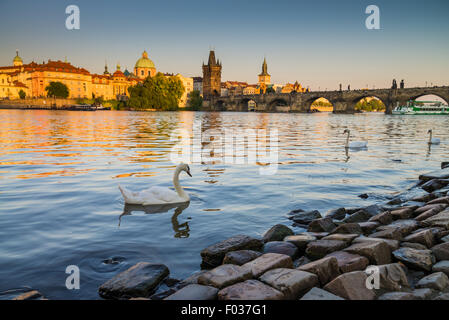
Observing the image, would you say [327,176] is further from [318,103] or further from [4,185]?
[318,103]

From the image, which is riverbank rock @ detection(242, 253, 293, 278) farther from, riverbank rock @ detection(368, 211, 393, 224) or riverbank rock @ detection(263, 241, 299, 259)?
riverbank rock @ detection(368, 211, 393, 224)

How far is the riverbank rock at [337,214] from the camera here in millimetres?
5961

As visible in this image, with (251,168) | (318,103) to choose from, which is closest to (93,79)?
(318,103)

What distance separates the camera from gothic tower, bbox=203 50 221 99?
491 feet

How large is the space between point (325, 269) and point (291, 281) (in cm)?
45

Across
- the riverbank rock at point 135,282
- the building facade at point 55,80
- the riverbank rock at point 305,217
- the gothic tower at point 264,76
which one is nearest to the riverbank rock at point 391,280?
the riverbank rock at point 135,282

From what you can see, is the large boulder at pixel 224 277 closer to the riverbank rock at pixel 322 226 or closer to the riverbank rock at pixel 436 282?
the riverbank rock at pixel 436 282

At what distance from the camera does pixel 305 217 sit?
5.82 meters

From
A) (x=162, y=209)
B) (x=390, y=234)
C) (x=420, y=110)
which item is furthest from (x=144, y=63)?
(x=390, y=234)

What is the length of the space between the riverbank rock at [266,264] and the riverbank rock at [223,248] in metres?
0.57

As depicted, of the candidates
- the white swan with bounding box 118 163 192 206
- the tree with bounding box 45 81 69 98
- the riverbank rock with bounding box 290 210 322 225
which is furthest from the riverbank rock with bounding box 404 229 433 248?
the tree with bounding box 45 81 69 98

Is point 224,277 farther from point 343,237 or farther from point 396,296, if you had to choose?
point 343,237

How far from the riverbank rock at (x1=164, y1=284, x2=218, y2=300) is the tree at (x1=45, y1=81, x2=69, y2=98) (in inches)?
4808
